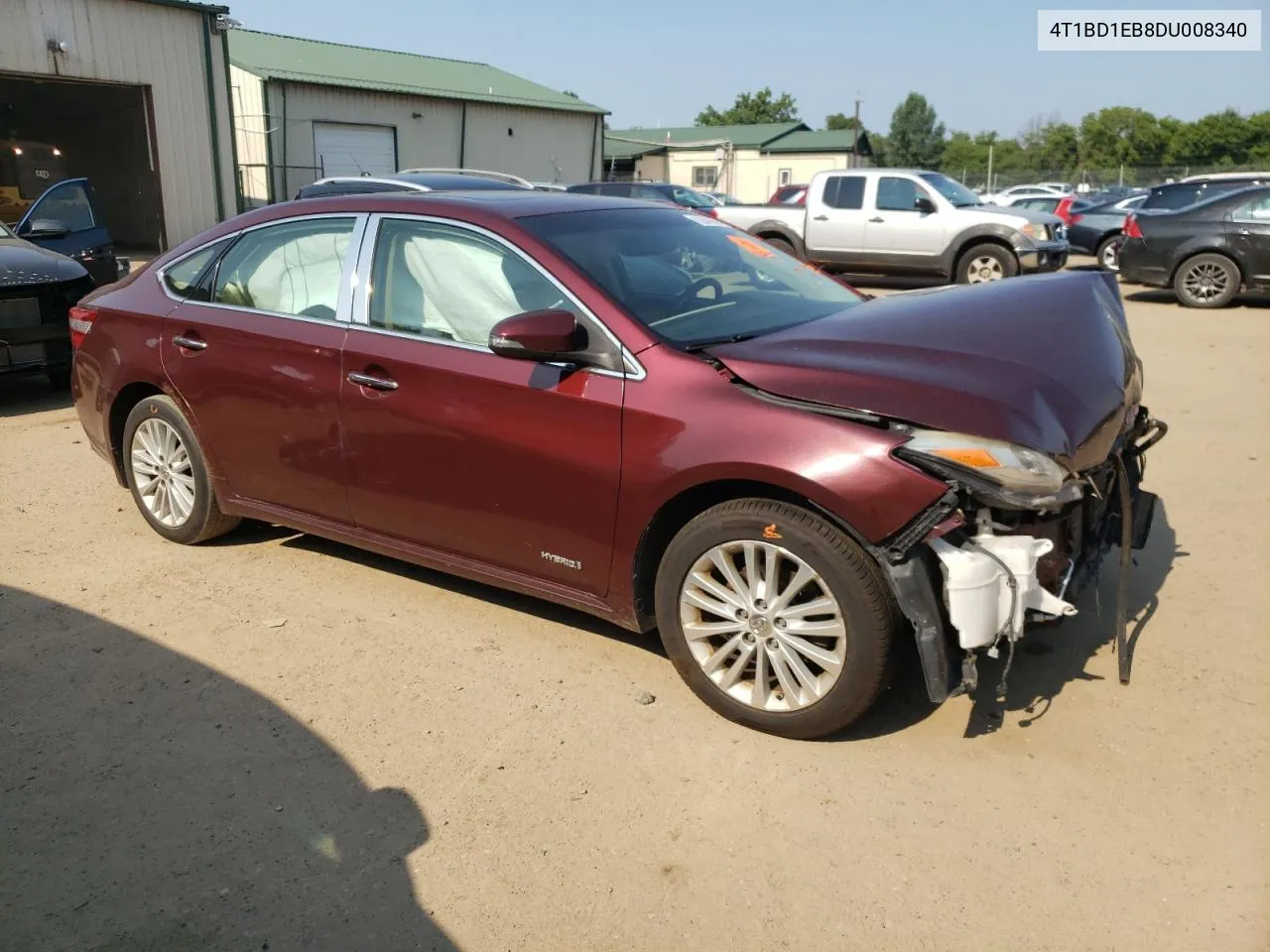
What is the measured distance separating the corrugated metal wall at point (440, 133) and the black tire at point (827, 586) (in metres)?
28.4

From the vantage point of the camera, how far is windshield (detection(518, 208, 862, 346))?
12.4 ft

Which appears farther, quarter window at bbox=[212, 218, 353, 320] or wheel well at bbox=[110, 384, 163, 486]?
wheel well at bbox=[110, 384, 163, 486]

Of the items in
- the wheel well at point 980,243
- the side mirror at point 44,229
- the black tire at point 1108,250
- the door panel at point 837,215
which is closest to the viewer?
the side mirror at point 44,229

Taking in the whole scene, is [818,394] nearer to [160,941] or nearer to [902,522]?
[902,522]

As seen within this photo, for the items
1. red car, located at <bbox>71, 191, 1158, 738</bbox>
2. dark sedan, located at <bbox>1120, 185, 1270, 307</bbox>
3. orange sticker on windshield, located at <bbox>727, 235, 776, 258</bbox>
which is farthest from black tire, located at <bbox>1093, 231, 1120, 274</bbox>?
orange sticker on windshield, located at <bbox>727, 235, 776, 258</bbox>

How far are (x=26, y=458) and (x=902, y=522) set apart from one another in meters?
6.09

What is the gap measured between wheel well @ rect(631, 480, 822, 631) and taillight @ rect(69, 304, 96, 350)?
335cm

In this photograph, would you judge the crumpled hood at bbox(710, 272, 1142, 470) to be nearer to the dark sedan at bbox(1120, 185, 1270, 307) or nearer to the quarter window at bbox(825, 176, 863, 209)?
the dark sedan at bbox(1120, 185, 1270, 307)

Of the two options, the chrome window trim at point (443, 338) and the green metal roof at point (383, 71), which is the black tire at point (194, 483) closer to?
the chrome window trim at point (443, 338)

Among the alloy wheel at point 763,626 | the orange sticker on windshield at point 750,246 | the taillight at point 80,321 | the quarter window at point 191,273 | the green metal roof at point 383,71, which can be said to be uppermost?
the green metal roof at point 383,71

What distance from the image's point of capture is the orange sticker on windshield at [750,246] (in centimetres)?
462

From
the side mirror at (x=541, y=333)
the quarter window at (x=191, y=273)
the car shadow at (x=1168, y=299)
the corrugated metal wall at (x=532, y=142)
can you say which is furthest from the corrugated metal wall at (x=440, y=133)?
the side mirror at (x=541, y=333)

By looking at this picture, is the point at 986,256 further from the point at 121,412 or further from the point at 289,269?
the point at 121,412

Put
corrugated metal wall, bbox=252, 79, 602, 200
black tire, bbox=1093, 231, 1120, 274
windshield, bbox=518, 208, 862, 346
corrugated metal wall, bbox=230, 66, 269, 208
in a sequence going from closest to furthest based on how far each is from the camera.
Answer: windshield, bbox=518, 208, 862, 346
black tire, bbox=1093, 231, 1120, 274
corrugated metal wall, bbox=230, 66, 269, 208
corrugated metal wall, bbox=252, 79, 602, 200
